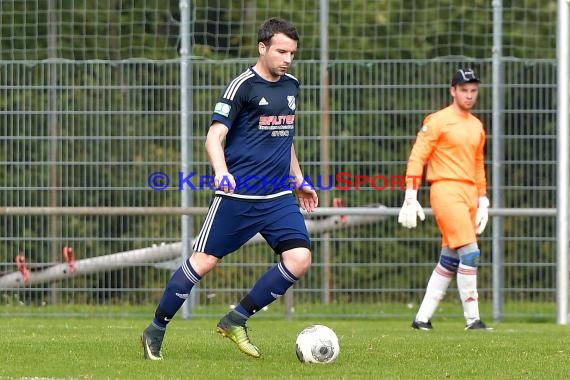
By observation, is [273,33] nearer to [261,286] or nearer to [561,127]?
[261,286]

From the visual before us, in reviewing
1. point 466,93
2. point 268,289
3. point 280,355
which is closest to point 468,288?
point 466,93

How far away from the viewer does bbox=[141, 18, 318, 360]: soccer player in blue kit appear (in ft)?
26.1

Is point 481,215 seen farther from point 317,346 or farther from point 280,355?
point 317,346

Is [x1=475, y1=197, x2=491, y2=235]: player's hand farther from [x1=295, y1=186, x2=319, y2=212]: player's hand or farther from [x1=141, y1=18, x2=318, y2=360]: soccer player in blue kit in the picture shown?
[x1=141, y1=18, x2=318, y2=360]: soccer player in blue kit

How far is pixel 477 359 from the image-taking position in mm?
8172

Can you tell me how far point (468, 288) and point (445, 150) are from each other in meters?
1.14

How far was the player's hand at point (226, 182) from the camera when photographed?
24.5 ft

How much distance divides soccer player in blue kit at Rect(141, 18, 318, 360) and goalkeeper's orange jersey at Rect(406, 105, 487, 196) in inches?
127

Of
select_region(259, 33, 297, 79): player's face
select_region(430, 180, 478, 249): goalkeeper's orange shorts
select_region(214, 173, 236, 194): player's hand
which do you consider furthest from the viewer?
select_region(430, 180, 478, 249): goalkeeper's orange shorts

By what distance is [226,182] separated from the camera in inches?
295

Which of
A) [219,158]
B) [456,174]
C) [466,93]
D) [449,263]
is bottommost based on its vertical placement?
[449,263]

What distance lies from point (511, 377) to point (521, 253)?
6427 mm

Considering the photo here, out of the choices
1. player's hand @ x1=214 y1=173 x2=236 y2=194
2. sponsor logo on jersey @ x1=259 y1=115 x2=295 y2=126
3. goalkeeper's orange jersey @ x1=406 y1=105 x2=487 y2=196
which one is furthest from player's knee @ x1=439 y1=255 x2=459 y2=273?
player's hand @ x1=214 y1=173 x2=236 y2=194

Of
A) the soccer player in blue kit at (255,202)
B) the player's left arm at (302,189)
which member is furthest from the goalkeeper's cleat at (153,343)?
the player's left arm at (302,189)
